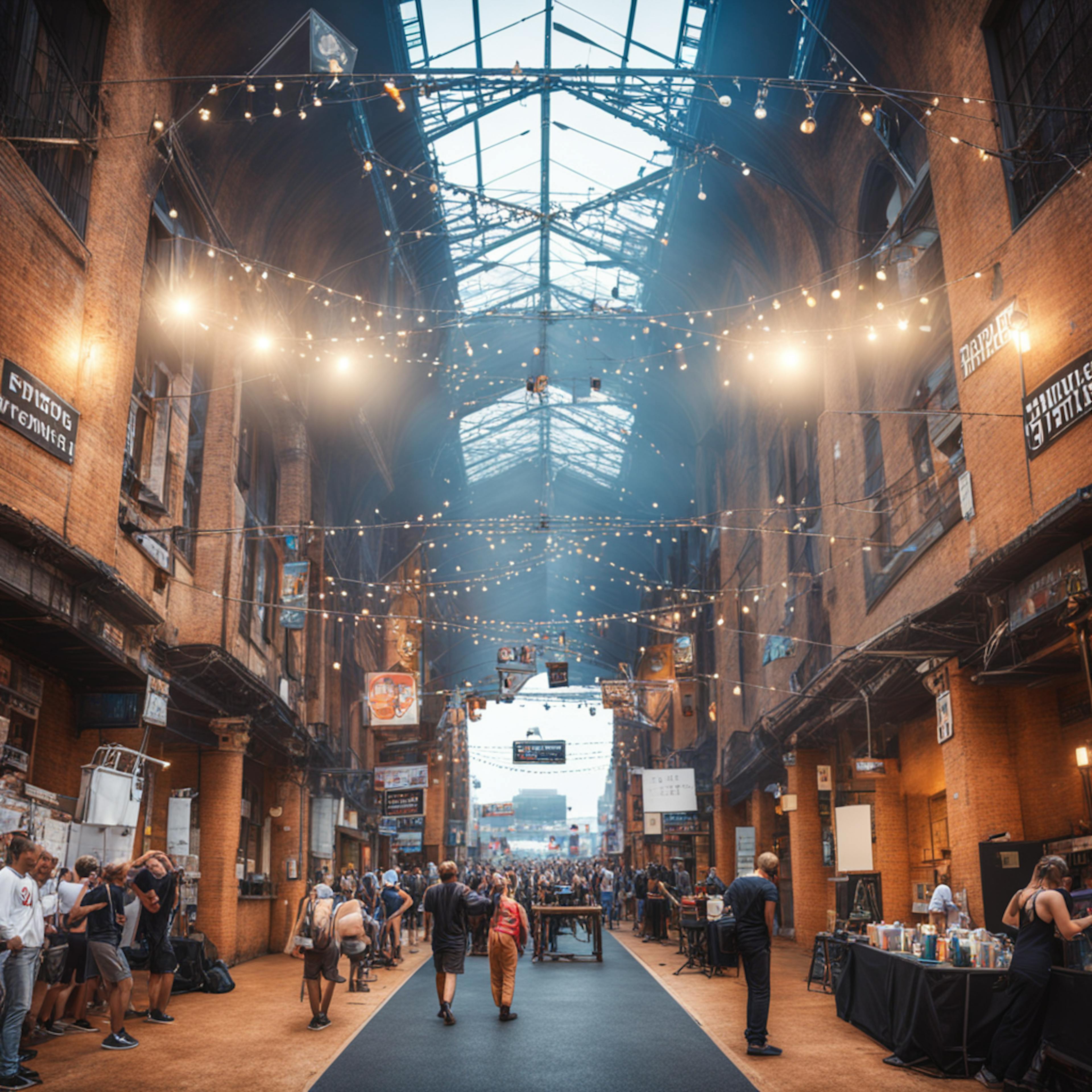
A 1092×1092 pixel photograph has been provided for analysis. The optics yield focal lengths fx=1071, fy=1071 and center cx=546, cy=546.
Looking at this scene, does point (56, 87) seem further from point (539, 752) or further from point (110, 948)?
point (539, 752)

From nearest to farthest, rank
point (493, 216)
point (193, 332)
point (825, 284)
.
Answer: point (193, 332) → point (825, 284) → point (493, 216)

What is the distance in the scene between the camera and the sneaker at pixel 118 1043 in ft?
28.9

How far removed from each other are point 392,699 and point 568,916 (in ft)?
30.7

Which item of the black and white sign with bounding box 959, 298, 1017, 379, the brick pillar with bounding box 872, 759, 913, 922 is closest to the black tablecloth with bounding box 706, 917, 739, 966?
the brick pillar with bounding box 872, 759, 913, 922

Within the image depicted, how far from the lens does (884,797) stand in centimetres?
1775

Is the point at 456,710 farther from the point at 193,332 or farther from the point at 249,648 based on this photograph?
the point at 193,332

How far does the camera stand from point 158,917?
10.1 m

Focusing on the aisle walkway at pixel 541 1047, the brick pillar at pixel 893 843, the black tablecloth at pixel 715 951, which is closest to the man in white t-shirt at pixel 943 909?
the black tablecloth at pixel 715 951

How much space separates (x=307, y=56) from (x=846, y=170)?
30.1 ft

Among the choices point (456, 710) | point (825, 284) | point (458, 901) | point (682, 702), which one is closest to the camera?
point (458, 901)

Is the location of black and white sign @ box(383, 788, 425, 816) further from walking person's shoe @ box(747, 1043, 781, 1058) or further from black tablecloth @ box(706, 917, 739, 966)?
walking person's shoe @ box(747, 1043, 781, 1058)

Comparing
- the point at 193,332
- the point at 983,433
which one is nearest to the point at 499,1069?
the point at 983,433

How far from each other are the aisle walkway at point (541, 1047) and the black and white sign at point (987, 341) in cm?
776

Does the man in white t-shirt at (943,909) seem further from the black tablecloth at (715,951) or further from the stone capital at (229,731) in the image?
the stone capital at (229,731)
